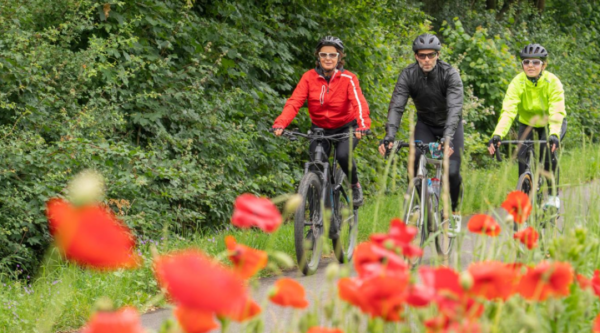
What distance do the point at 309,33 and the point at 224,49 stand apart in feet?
5.47

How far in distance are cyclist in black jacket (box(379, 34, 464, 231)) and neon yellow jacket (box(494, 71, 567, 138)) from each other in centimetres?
72

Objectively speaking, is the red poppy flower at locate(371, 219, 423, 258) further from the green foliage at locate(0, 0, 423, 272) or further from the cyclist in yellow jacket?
the cyclist in yellow jacket

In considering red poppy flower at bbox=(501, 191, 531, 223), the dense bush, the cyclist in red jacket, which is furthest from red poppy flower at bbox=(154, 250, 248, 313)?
the cyclist in red jacket

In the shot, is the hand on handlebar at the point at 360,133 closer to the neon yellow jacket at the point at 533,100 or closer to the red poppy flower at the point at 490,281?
the neon yellow jacket at the point at 533,100

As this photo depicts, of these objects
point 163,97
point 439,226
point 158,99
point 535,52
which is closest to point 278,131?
point 163,97

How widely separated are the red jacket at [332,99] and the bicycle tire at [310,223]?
0.75 metres

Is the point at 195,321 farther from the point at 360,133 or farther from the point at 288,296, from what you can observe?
the point at 360,133

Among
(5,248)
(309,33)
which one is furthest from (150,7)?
(5,248)

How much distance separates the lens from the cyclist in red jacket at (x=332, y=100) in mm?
6633

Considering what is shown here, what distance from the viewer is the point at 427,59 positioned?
6.23m

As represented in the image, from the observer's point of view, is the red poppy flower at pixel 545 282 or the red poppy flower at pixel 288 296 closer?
the red poppy flower at pixel 288 296

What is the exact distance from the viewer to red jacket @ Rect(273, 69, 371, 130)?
6.73 m

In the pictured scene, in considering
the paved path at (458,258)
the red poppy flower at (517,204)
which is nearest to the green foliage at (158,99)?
the paved path at (458,258)

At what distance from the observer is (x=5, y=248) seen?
601 centimetres
